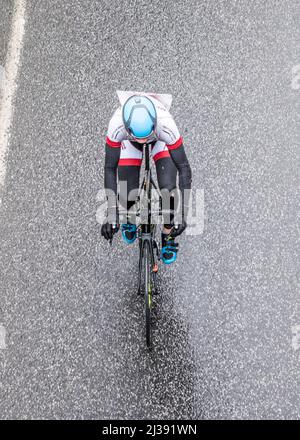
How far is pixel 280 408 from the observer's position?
181 inches

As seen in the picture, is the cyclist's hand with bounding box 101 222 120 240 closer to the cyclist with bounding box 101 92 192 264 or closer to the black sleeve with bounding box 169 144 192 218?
the cyclist with bounding box 101 92 192 264

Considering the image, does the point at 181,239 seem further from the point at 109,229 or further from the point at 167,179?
the point at 109,229

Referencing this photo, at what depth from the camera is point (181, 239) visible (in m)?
5.41

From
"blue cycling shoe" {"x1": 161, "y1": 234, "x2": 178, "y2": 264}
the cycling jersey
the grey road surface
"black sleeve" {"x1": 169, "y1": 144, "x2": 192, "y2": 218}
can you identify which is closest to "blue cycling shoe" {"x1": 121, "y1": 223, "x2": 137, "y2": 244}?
"blue cycling shoe" {"x1": 161, "y1": 234, "x2": 178, "y2": 264}

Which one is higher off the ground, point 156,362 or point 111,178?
point 111,178

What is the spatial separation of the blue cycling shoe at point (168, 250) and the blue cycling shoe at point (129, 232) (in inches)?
14.0

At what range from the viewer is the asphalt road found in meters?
4.71

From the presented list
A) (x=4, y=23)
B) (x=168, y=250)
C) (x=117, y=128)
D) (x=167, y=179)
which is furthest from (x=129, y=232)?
(x=4, y=23)

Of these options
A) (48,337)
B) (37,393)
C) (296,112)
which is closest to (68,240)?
(48,337)

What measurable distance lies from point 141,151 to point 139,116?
2.99ft

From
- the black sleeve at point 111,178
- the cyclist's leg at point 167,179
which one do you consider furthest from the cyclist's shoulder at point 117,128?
the cyclist's leg at point 167,179
